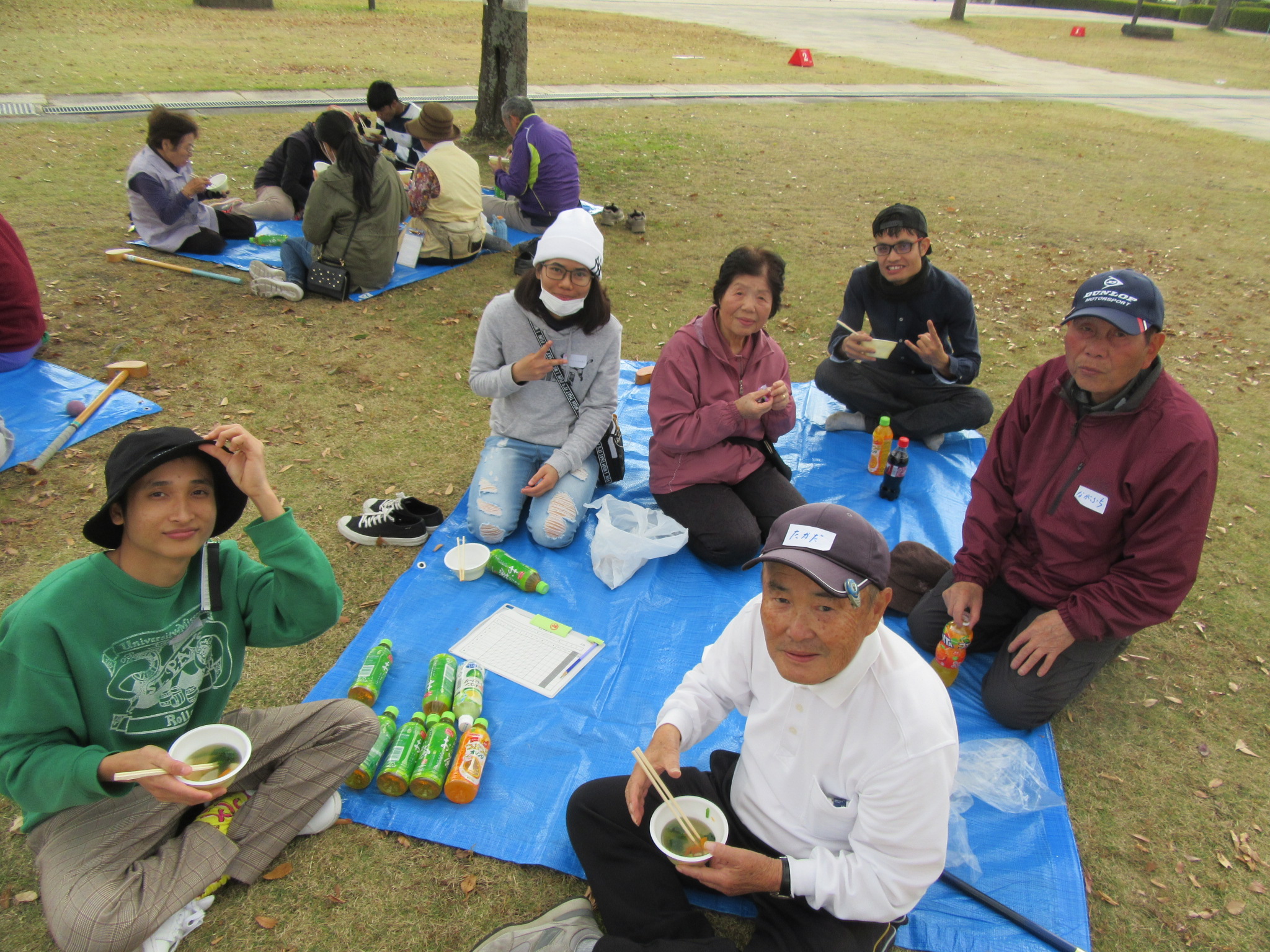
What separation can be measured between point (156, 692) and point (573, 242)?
9.70 feet

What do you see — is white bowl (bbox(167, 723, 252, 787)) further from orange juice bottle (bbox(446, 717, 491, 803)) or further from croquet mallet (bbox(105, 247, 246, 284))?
croquet mallet (bbox(105, 247, 246, 284))

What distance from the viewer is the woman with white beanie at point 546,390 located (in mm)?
4602

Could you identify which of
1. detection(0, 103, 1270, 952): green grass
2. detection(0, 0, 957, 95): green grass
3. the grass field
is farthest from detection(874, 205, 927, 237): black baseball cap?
the grass field

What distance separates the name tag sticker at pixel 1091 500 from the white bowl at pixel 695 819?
7.58 ft

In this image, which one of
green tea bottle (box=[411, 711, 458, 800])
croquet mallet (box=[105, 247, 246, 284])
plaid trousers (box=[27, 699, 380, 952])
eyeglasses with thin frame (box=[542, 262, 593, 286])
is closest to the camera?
plaid trousers (box=[27, 699, 380, 952])

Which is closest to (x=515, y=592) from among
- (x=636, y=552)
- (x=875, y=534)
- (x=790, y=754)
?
(x=636, y=552)

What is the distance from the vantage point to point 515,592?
4.44 metres

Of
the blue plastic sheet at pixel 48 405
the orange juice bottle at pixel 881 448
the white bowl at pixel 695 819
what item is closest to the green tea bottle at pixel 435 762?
the white bowl at pixel 695 819

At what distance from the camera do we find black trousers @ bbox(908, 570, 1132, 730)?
3.64m

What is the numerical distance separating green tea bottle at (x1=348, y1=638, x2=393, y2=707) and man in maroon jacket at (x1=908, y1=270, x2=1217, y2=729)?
2769mm

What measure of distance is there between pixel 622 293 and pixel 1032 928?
22.4 ft

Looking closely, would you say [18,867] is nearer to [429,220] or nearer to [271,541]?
[271,541]

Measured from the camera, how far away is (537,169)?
878 centimetres

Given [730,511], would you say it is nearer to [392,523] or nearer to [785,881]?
[392,523]
